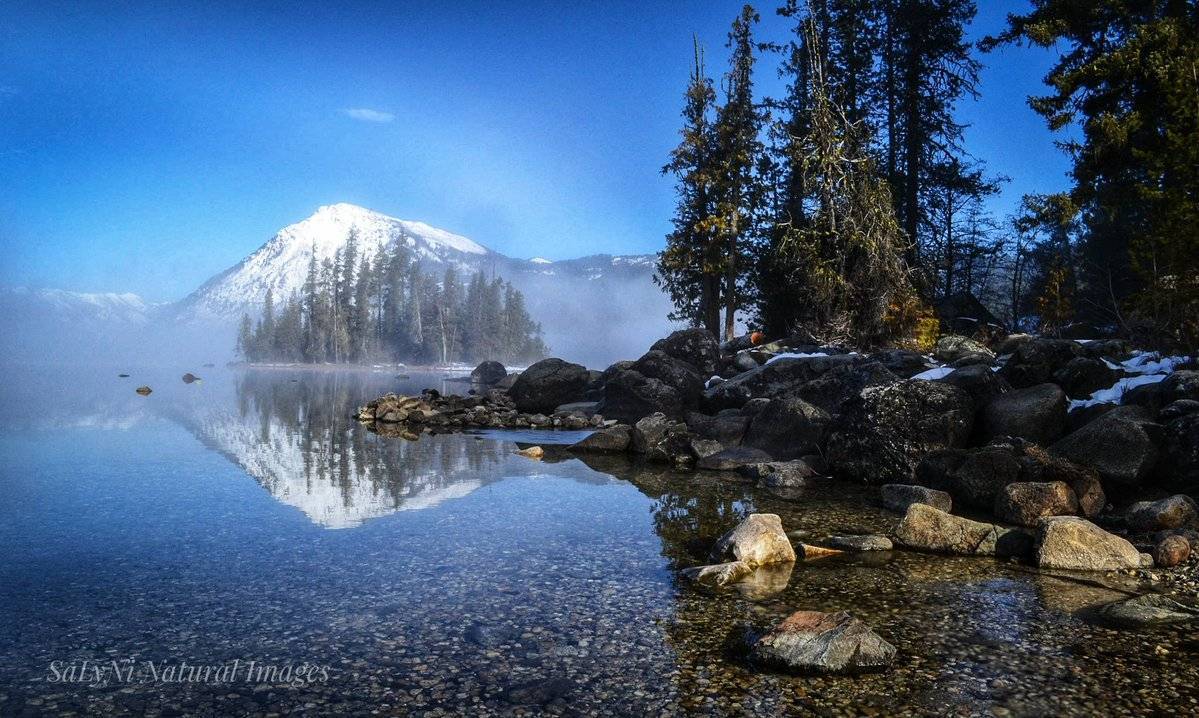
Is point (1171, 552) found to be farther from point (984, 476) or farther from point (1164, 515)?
point (984, 476)

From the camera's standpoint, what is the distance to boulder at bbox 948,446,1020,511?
1084 centimetres

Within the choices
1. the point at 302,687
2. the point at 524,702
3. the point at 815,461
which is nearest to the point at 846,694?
the point at 524,702

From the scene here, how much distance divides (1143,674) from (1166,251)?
14.6 meters

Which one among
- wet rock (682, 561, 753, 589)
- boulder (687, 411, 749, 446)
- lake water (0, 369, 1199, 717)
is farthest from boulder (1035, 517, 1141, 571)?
boulder (687, 411, 749, 446)

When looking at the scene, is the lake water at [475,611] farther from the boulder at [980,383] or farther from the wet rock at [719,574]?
the boulder at [980,383]

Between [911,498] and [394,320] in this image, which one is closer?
[911,498]

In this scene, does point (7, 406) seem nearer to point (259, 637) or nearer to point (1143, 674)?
point (259, 637)

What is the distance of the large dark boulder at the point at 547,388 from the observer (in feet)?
89.8

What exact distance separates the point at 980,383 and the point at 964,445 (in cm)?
204

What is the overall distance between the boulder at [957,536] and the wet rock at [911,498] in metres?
1.26

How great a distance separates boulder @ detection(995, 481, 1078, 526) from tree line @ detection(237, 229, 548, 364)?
113807mm

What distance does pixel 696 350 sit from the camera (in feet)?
88.9

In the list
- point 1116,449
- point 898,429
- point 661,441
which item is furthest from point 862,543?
point 661,441

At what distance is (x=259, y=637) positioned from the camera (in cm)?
516
